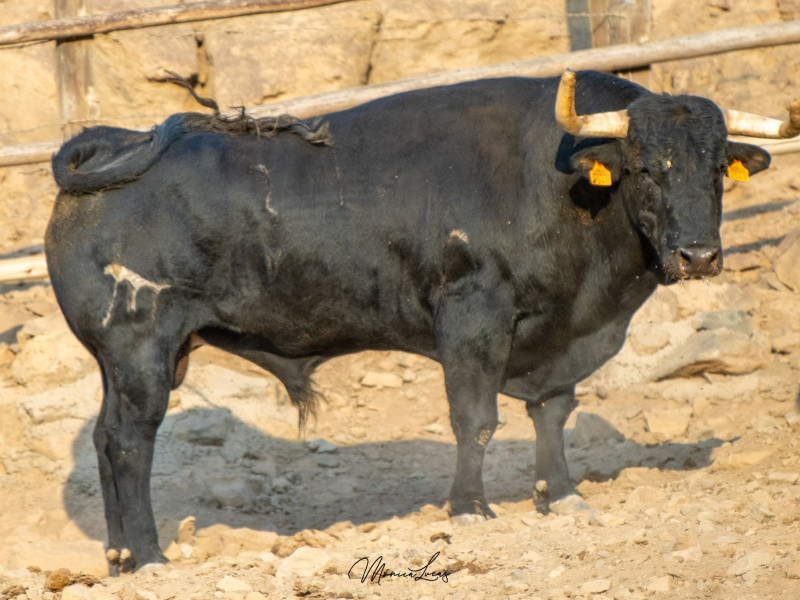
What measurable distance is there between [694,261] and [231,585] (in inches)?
99.5

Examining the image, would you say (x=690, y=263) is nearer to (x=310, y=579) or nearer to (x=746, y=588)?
(x=746, y=588)

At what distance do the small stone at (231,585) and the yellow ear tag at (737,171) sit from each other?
3.10 m

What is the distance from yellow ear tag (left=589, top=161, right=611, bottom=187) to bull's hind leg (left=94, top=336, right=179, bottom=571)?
226cm

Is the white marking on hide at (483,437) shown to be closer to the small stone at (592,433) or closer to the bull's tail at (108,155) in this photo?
the small stone at (592,433)

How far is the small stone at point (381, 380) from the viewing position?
8.41 meters

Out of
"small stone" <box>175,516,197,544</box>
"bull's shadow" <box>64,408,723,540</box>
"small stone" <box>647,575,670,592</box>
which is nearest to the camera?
"small stone" <box>647,575,670,592</box>

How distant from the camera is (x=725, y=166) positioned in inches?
222

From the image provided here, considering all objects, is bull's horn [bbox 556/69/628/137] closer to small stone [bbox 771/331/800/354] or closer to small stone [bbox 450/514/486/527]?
small stone [bbox 450/514/486/527]

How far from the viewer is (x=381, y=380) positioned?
841 cm

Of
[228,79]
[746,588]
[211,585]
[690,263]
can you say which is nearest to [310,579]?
[211,585]

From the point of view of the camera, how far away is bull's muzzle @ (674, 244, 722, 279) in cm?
530

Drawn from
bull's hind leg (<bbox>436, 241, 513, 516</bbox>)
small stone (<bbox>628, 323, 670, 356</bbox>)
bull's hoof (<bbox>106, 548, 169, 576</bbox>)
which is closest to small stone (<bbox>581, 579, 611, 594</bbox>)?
bull's hind leg (<bbox>436, 241, 513, 516</bbox>)

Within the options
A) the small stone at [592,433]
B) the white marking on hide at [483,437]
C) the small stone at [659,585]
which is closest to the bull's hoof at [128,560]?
the white marking on hide at [483,437]

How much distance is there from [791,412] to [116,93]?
599cm
